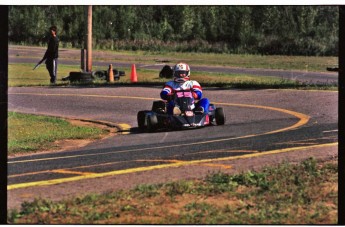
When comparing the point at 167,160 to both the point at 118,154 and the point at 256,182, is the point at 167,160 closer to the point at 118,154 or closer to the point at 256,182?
the point at 118,154

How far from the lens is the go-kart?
682 inches

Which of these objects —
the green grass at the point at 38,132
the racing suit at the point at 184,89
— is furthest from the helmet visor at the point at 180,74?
the green grass at the point at 38,132

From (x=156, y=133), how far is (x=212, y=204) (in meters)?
7.59

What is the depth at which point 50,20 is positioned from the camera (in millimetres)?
15078

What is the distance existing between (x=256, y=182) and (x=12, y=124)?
29.4ft

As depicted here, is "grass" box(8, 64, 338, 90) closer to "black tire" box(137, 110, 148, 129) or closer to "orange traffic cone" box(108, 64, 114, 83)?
"orange traffic cone" box(108, 64, 114, 83)

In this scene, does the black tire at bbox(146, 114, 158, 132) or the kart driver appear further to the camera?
the kart driver

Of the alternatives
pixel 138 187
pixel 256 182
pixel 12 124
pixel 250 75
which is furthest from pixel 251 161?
pixel 250 75

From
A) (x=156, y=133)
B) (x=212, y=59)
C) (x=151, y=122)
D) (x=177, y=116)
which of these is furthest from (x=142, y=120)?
(x=212, y=59)

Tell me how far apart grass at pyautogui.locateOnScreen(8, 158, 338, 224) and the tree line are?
471 cm

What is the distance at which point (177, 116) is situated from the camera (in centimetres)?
1731

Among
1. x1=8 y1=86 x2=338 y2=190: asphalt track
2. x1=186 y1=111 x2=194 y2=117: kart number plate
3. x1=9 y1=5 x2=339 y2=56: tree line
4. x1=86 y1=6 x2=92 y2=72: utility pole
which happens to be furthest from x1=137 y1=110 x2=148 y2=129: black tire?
x1=86 y1=6 x2=92 y2=72: utility pole

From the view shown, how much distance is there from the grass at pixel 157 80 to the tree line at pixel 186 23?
1.35 metres

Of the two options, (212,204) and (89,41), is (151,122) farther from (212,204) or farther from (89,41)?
(89,41)
